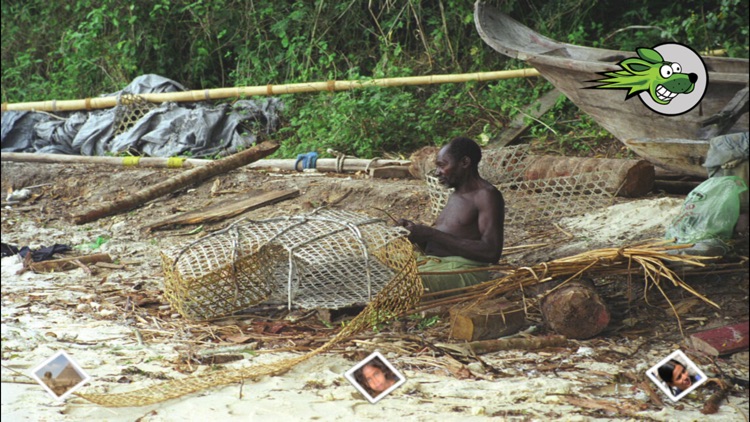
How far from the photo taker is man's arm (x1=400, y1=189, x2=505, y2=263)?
2.95 metres

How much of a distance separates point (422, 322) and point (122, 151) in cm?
439

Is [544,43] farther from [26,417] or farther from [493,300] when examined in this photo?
[26,417]

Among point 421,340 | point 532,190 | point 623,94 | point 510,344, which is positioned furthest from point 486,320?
point 532,190

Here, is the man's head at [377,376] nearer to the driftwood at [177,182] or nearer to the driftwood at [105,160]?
the driftwood at [177,182]

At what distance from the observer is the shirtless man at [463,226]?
2.96m

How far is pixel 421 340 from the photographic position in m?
2.64

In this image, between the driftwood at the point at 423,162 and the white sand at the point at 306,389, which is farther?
the driftwood at the point at 423,162

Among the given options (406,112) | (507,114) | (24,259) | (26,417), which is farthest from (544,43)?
(26,417)

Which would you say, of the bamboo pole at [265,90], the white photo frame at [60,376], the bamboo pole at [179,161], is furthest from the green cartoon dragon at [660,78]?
the bamboo pole at [179,161]

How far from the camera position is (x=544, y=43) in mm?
4645

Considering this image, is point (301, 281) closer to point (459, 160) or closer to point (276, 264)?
point (276, 264)

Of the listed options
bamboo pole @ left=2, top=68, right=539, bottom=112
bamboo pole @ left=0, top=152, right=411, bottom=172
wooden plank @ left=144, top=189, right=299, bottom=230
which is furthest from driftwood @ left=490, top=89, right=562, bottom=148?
wooden plank @ left=144, top=189, right=299, bottom=230

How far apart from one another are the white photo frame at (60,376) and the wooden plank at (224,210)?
2256 mm

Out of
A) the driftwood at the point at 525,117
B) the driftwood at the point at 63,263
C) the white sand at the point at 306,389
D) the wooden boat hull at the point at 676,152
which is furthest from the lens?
the driftwood at the point at 525,117
